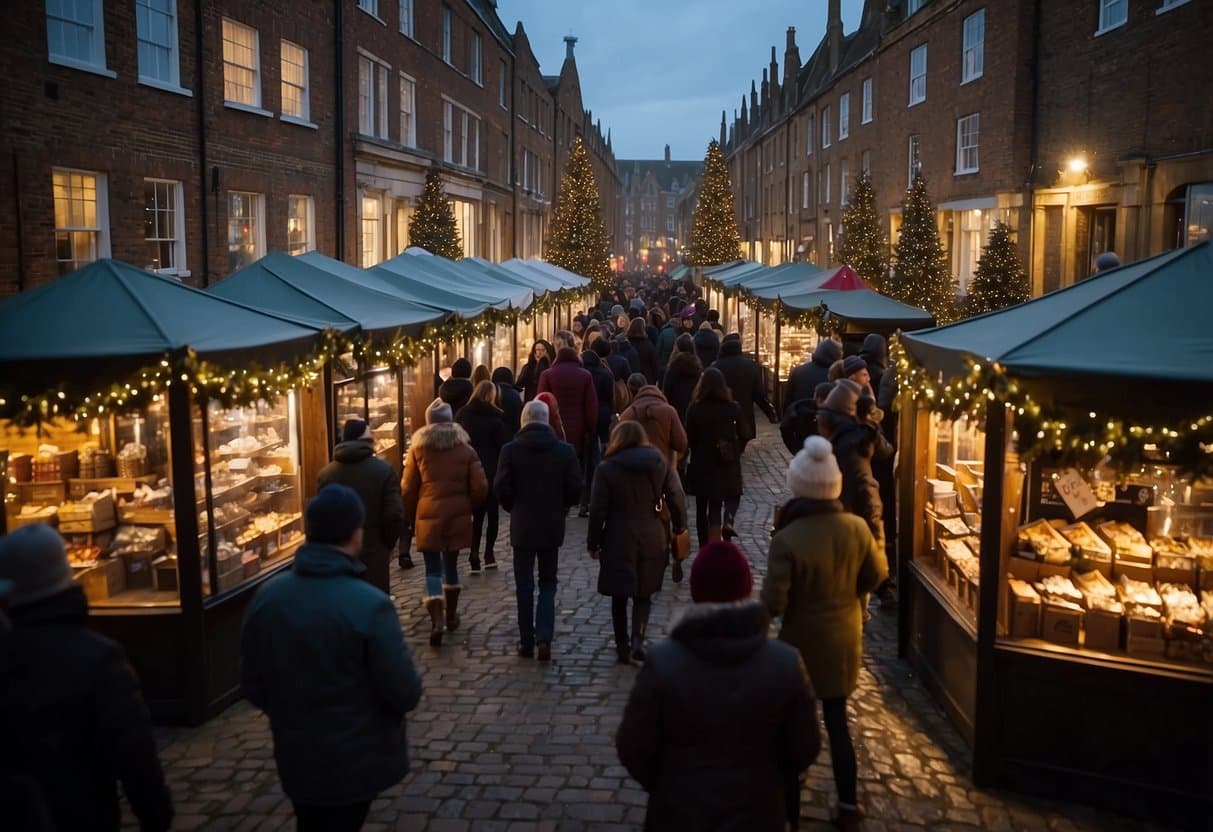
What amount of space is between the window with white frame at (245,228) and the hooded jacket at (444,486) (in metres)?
9.40

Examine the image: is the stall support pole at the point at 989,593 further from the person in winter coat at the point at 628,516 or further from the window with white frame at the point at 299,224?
the window with white frame at the point at 299,224

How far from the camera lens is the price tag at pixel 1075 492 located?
6.73m

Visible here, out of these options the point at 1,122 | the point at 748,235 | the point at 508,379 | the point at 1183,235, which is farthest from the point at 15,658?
the point at 748,235

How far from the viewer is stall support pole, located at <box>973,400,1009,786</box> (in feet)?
19.8

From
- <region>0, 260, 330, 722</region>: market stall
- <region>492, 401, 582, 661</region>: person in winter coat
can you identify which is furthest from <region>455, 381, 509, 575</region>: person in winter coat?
<region>0, 260, 330, 722</region>: market stall

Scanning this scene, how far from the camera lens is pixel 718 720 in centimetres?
358

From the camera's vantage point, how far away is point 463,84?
105 ft

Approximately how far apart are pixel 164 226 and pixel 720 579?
13066 millimetres

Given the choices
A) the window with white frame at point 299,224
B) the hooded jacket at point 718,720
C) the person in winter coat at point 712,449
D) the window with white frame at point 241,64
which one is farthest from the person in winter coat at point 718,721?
the window with white frame at point 299,224

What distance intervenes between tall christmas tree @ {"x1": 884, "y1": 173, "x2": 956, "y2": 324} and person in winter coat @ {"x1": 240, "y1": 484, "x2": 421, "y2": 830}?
19.2 metres

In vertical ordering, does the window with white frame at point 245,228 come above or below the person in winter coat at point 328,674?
above

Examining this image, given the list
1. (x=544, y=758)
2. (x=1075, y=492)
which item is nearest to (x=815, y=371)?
(x=1075, y=492)

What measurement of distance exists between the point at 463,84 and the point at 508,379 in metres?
22.2

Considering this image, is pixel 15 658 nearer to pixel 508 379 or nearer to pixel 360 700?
pixel 360 700
